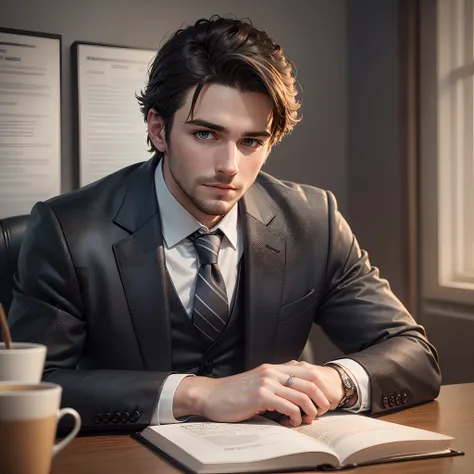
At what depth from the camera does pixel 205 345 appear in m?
2.00

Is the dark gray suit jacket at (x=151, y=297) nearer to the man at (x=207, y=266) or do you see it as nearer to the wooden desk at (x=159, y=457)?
the man at (x=207, y=266)

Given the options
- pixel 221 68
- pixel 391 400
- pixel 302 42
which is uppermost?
pixel 302 42

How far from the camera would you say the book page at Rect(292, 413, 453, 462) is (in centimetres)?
124

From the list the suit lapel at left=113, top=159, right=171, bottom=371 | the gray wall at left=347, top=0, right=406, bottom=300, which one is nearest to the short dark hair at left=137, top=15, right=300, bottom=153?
the suit lapel at left=113, top=159, right=171, bottom=371

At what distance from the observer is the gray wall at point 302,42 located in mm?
3234

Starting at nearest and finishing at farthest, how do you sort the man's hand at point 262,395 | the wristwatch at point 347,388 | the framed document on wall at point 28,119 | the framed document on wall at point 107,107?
the man's hand at point 262,395, the wristwatch at point 347,388, the framed document on wall at point 28,119, the framed document on wall at point 107,107

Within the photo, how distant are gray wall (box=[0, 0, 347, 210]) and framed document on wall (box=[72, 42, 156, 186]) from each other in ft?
0.28

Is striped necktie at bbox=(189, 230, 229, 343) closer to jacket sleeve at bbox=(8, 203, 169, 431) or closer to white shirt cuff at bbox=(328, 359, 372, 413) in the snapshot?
jacket sleeve at bbox=(8, 203, 169, 431)

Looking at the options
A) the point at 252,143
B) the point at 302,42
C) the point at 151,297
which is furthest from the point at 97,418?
the point at 302,42

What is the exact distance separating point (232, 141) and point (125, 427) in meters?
0.71

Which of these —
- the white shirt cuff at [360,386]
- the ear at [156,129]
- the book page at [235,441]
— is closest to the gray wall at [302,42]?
the ear at [156,129]

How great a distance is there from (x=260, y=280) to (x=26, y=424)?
1.19 m

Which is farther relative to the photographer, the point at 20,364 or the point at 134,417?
the point at 134,417

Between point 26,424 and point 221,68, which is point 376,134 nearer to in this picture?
point 221,68
